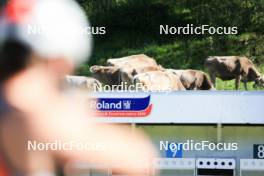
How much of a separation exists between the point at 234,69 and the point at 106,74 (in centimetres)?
66

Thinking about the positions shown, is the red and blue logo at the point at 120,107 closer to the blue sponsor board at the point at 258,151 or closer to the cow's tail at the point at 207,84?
the cow's tail at the point at 207,84

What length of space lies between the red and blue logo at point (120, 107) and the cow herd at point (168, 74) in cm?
9

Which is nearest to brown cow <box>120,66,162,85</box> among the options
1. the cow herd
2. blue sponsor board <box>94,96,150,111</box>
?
the cow herd

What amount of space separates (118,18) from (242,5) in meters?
0.62

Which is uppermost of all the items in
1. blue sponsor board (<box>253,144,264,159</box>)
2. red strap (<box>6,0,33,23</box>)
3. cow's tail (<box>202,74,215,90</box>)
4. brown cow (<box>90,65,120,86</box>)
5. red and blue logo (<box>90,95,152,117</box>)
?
red strap (<box>6,0,33,23</box>)

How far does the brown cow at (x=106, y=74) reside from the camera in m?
2.55

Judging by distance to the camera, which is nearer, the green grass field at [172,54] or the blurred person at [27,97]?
the blurred person at [27,97]

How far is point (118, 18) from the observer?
8.20 feet

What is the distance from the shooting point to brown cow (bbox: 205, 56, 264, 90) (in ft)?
8.25

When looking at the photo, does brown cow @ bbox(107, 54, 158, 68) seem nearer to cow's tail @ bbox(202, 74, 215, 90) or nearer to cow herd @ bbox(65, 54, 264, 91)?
cow herd @ bbox(65, 54, 264, 91)

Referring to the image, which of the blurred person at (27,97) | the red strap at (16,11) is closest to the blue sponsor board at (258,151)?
the blurred person at (27,97)

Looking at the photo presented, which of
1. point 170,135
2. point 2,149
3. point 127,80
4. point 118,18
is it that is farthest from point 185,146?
point 2,149

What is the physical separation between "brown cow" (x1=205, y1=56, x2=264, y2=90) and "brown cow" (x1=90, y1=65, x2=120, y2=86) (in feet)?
1.55

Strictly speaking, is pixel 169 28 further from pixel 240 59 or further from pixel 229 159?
pixel 229 159
